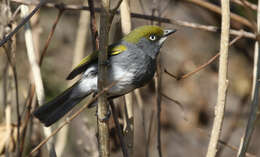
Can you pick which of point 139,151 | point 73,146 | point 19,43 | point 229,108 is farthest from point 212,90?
point 19,43

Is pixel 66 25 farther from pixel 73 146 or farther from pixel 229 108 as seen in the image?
pixel 229 108

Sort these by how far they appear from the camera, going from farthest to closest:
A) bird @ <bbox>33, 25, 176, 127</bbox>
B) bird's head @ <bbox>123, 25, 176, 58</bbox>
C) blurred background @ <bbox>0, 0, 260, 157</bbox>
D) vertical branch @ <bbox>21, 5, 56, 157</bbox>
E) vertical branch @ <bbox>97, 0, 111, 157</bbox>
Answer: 1. blurred background @ <bbox>0, 0, 260, 157</bbox>
2. bird's head @ <bbox>123, 25, 176, 58</bbox>
3. bird @ <bbox>33, 25, 176, 127</bbox>
4. vertical branch @ <bbox>21, 5, 56, 157</bbox>
5. vertical branch @ <bbox>97, 0, 111, 157</bbox>

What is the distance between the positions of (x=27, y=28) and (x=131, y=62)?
0.81 meters

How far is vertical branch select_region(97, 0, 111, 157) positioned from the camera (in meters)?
1.85

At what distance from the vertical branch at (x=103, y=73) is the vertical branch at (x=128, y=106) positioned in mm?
413

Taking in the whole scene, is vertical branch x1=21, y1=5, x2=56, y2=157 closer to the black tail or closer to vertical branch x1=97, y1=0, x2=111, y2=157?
the black tail

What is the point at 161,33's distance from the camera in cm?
316

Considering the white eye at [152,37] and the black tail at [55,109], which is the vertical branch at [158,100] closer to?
the white eye at [152,37]

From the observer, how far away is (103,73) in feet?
6.54

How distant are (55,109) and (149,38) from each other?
0.99 metres

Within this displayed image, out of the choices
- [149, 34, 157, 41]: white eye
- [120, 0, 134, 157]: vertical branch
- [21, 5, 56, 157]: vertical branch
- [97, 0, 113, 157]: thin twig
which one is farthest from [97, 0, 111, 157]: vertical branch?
[149, 34, 157, 41]: white eye

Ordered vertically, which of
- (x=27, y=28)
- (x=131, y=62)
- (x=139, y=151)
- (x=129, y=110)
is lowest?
(x=139, y=151)

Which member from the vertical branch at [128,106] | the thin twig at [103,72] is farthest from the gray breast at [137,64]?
the thin twig at [103,72]

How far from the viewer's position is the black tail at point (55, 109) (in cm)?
266
